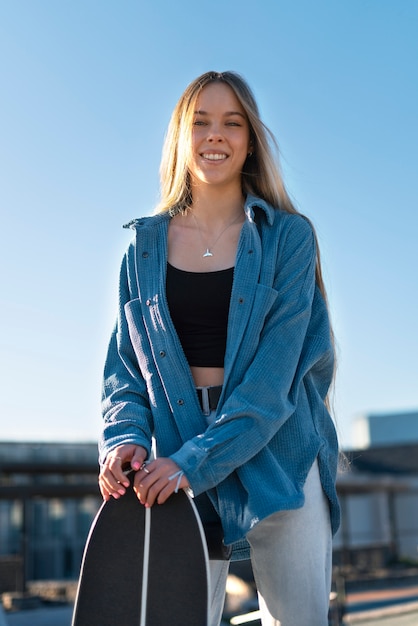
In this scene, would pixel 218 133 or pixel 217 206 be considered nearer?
pixel 218 133

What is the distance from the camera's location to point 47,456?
32.3m

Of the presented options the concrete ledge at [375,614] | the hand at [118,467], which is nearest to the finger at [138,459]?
the hand at [118,467]

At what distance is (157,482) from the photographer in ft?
6.10

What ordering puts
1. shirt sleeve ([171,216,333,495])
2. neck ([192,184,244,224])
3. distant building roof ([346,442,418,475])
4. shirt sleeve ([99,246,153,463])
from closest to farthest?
shirt sleeve ([171,216,333,495]) → shirt sleeve ([99,246,153,463]) → neck ([192,184,244,224]) → distant building roof ([346,442,418,475])

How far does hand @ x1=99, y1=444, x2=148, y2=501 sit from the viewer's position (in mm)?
1919

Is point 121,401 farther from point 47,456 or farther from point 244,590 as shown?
point 47,456

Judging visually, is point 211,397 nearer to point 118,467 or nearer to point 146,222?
point 118,467

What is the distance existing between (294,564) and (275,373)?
45 centimetres

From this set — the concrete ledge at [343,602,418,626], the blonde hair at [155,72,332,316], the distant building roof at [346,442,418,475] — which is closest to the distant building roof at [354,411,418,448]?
the distant building roof at [346,442,418,475]

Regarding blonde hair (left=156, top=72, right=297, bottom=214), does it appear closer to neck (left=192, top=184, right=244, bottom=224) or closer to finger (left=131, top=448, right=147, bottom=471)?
neck (left=192, top=184, right=244, bottom=224)

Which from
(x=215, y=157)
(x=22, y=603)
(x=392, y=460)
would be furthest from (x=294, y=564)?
(x=392, y=460)

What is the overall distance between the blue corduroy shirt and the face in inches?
5.1

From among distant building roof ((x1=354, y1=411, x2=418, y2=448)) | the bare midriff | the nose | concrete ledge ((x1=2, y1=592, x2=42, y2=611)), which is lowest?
concrete ledge ((x1=2, y1=592, x2=42, y2=611))

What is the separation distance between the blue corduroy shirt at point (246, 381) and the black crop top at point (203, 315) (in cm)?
4
